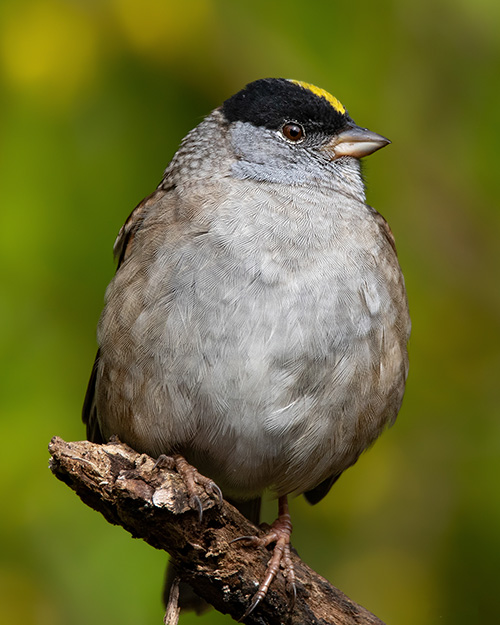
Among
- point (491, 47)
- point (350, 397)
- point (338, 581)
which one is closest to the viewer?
point (350, 397)

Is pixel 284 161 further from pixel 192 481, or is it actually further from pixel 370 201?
pixel 192 481

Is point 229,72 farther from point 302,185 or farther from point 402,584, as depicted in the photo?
point 402,584

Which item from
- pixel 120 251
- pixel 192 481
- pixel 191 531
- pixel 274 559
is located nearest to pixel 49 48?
pixel 120 251

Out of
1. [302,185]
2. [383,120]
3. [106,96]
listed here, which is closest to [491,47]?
[383,120]

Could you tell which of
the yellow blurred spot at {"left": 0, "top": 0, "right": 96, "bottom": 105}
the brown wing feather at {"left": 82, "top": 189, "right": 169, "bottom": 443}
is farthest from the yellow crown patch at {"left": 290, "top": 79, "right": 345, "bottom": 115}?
the yellow blurred spot at {"left": 0, "top": 0, "right": 96, "bottom": 105}

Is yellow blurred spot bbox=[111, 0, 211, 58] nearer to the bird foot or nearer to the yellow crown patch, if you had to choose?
the yellow crown patch

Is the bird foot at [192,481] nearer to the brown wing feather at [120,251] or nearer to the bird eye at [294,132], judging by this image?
the brown wing feather at [120,251]
